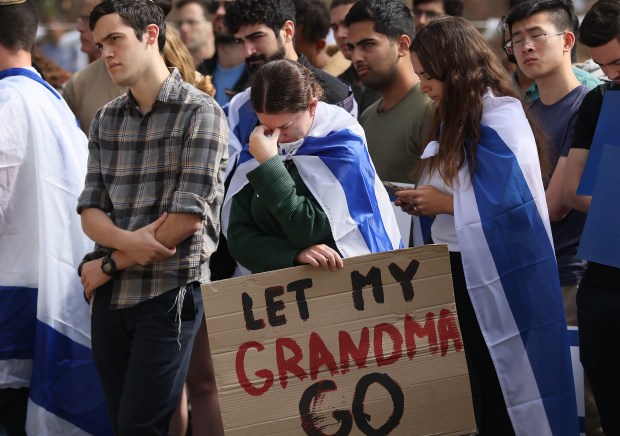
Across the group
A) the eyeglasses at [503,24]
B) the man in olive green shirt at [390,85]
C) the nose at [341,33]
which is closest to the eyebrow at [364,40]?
the man in olive green shirt at [390,85]

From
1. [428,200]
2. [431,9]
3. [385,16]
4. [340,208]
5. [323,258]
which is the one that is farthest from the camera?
[431,9]

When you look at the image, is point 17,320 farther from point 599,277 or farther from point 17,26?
point 599,277

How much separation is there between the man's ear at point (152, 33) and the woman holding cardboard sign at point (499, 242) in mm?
Result: 1115

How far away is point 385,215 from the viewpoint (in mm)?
4297

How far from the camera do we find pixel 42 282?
5.06m

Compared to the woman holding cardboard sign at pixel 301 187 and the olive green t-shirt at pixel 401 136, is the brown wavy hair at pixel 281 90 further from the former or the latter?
the olive green t-shirt at pixel 401 136

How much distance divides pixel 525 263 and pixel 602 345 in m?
0.45

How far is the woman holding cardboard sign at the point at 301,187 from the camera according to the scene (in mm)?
3975

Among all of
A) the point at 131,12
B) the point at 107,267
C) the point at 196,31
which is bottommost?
the point at 107,267

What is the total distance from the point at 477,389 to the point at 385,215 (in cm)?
86

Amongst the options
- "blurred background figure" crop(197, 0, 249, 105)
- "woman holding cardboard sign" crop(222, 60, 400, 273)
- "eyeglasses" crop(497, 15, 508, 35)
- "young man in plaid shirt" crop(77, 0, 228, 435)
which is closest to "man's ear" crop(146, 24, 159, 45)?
"young man in plaid shirt" crop(77, 0, 228, 435)

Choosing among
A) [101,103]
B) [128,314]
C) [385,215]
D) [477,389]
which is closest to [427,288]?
[385,215]

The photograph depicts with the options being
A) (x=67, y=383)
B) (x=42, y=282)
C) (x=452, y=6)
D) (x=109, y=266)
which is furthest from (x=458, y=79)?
(x=452, y=6)

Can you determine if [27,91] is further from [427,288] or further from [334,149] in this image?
[427,288]
